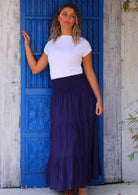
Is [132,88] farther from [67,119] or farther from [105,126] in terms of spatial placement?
[67,119]

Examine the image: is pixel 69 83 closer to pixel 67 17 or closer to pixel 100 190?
pixel 67 17

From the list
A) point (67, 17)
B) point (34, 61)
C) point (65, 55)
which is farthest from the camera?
point (34, 61)

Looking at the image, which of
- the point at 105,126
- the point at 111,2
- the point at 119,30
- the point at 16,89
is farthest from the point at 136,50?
the point at 16,89

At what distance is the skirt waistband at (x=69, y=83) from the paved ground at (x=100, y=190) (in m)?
1.21

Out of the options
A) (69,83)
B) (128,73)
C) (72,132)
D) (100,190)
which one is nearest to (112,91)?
(128,73)

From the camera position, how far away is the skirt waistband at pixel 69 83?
10.6ft

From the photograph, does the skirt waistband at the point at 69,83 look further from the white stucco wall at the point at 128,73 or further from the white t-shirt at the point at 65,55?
the white stucco wall at the point at 128,73

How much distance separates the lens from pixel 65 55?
10.3 feet

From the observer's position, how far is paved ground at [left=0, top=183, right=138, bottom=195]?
11.4 ft

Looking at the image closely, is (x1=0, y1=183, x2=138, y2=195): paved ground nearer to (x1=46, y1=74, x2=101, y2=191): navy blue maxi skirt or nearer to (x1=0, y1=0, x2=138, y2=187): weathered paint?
(x1=0, y1=0, x2=138, y2=187): weathered paint

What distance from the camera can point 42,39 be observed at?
357 cm

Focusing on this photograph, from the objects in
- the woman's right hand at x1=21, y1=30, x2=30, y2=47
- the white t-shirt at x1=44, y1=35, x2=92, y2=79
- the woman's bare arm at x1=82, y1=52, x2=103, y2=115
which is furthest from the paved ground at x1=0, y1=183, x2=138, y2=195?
the woman's right hand at x1=21, y1=30, x2=30, y2=47

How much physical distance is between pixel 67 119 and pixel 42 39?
104 cm

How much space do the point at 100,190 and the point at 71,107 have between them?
1.12 metres
